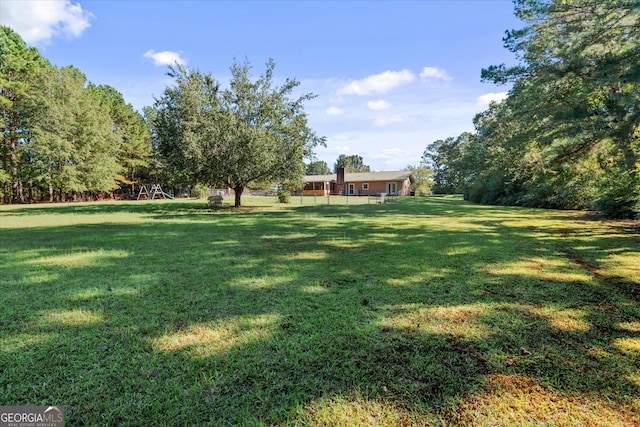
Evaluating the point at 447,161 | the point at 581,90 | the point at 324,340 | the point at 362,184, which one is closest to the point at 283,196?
the point at 581,90

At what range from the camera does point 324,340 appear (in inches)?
103

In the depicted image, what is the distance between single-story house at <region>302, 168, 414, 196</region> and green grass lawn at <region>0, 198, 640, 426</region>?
39471mm

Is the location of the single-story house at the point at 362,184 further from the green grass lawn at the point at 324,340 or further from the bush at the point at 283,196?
the green grass lawn at the point at 324,340

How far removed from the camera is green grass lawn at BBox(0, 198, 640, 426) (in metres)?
1.84

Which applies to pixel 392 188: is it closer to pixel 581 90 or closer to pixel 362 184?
pixel 362 184

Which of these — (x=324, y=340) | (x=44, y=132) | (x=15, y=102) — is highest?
(x=15, y=102)

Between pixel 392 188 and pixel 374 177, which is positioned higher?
pixel 374 177

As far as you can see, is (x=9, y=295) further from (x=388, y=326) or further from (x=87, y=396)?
(x=388, y=326)

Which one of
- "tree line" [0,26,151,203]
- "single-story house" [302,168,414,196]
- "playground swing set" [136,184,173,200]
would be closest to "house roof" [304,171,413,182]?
"single-story house" [302,168,414,196]

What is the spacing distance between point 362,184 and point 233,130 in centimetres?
3318

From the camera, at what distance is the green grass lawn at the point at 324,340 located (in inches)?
72.4

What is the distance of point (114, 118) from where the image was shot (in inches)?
1629

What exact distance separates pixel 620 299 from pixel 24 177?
40.7 meters

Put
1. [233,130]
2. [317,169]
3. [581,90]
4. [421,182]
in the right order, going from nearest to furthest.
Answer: [581,90] < [233,130] < [421,182] < [317,169]
